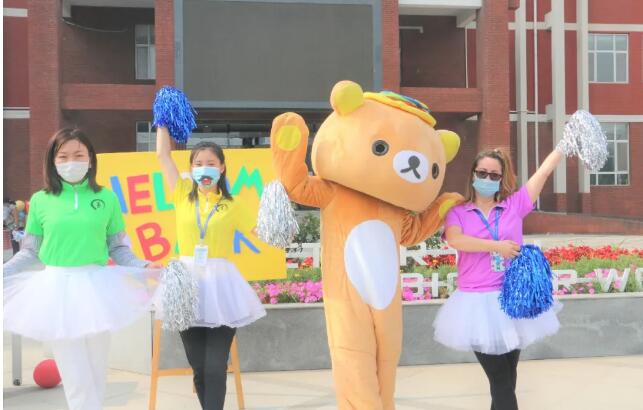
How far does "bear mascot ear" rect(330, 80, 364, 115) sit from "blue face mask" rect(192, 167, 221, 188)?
0.87m

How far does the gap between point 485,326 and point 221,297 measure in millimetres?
1487

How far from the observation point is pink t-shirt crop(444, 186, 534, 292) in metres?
3.48

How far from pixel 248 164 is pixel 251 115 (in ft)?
45.4

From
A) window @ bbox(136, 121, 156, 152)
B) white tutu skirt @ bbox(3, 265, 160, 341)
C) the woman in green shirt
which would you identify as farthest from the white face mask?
window @ bbox(136, 121, 156, 152)

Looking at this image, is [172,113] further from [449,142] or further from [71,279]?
[449,142]

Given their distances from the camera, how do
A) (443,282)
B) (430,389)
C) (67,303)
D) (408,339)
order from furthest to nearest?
(443,282)
(408,339)
(430,389)
(67,303)

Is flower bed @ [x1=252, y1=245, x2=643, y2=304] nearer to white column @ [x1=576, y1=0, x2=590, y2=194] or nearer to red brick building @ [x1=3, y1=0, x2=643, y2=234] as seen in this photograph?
red brick building @ [x1=3, y1=0, x2=643, y2=234]

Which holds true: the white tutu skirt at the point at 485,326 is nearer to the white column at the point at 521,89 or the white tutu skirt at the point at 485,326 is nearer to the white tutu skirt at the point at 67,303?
the white tutu skirt at the point at 67,303

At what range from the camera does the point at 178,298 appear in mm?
3520

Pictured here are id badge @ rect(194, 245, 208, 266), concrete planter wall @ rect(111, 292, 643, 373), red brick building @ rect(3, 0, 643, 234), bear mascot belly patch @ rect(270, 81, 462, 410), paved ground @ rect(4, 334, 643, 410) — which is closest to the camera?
bear mascot belly patch @ rect(270, 81, 462, 410)

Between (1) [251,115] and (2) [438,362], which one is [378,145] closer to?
(2) [438,362]

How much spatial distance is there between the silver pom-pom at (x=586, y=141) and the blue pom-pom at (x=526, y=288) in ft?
2.25

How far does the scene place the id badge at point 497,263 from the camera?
11.4 feet

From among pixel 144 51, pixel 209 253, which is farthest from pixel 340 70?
pixel 209 253
